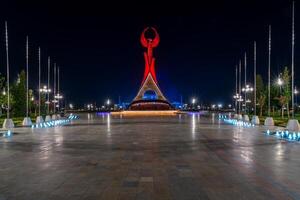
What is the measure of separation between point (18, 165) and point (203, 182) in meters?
6.46

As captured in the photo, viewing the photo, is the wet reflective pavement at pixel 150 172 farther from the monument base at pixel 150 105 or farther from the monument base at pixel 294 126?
the monument base at pixel 150 105

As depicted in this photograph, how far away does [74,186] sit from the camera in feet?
36.3

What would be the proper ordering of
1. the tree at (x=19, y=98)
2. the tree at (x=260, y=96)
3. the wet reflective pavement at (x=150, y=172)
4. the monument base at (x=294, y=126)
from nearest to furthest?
the wet reflective pavement at (x=150, y=172), the monument base at (x=294, y=126), the tree at (x=19, y=98), the tree at (x=260, y=96)

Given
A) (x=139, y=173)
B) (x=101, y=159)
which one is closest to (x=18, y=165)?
(x=101, y=159)

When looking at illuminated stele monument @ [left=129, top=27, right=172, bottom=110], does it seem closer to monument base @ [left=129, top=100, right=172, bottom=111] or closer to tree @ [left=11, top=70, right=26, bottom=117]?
monument base @ [left=129, top=100, right=172, bottom=111]

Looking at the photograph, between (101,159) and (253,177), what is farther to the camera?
(101,159)

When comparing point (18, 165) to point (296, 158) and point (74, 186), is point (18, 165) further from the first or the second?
point (296, 158)

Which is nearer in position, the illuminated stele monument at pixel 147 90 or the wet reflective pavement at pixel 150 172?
the wet reflective pavement at pixel 150 172

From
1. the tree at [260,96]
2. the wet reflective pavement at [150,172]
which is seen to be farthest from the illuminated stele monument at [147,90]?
the wet reflective pavement at [150,172]

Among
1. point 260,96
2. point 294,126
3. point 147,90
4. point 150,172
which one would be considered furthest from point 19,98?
point 150,172

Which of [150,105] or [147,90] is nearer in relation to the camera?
[150,105]

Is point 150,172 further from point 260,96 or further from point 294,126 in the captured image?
point 260,96

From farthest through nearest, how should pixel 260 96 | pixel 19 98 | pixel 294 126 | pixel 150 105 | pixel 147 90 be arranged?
1. pixel 147 90
2. pixel 150 105
3. pixel 260 96
4. pixel 19 98
5. pixel 294 126

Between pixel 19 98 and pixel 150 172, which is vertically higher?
pixel 19 98
